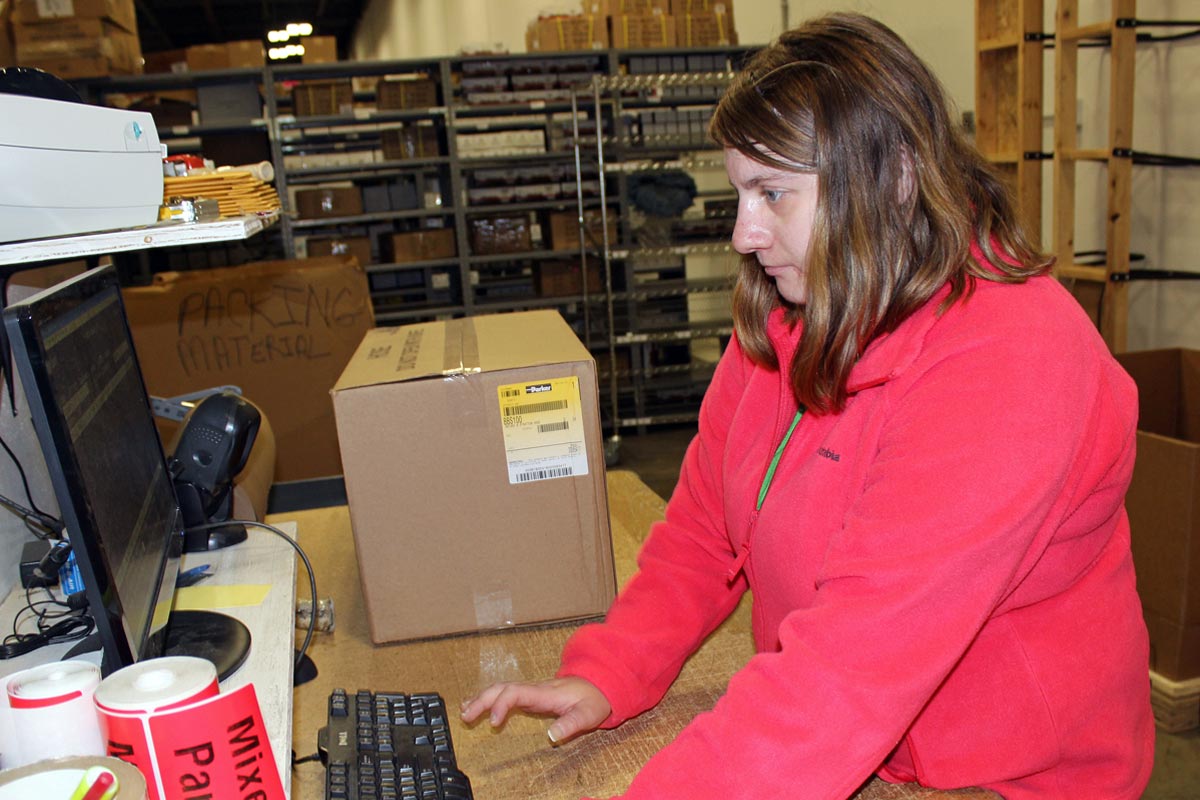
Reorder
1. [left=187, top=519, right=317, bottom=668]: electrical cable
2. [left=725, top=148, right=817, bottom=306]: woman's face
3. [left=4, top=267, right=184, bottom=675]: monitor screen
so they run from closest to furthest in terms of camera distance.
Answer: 1. [left=4, top=267, right=184, bottom=675]: monitor screen
2. [left=725, top=148, right=817, bottom=306]: woman's face
3. [left=187, top=519, right=317, bottom=668]: electrical cable

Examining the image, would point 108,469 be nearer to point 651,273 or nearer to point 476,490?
point 476,490

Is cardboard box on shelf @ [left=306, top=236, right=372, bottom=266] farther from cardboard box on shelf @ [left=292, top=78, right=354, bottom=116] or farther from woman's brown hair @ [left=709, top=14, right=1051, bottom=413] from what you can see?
woman's brown hair @ [left=709, top=14, right=1051, bottom=413]

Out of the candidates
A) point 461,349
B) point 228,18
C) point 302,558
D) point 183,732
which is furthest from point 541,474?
point 228,18

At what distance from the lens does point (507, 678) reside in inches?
48.2

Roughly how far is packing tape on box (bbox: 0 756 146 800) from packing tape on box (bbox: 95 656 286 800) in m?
0.04

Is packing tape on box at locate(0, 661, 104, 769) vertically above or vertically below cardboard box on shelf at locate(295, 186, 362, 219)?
below

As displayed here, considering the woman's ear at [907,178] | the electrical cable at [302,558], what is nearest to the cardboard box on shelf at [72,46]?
the electrical cable at [302,558]

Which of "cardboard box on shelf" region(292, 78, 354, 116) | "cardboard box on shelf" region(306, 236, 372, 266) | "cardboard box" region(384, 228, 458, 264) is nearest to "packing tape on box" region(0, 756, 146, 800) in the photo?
"cardboard box on shelf" region(306, 236, 372, 266)

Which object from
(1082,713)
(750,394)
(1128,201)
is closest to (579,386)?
(750,394)

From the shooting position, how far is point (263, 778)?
660mm

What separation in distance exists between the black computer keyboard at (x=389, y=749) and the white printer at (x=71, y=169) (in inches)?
23.3

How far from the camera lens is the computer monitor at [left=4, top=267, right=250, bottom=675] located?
2.49 feet

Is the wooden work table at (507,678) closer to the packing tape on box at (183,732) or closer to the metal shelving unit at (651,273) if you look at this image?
the packing tape on box at (183,732)

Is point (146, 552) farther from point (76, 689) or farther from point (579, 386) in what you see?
point (579, 386)
